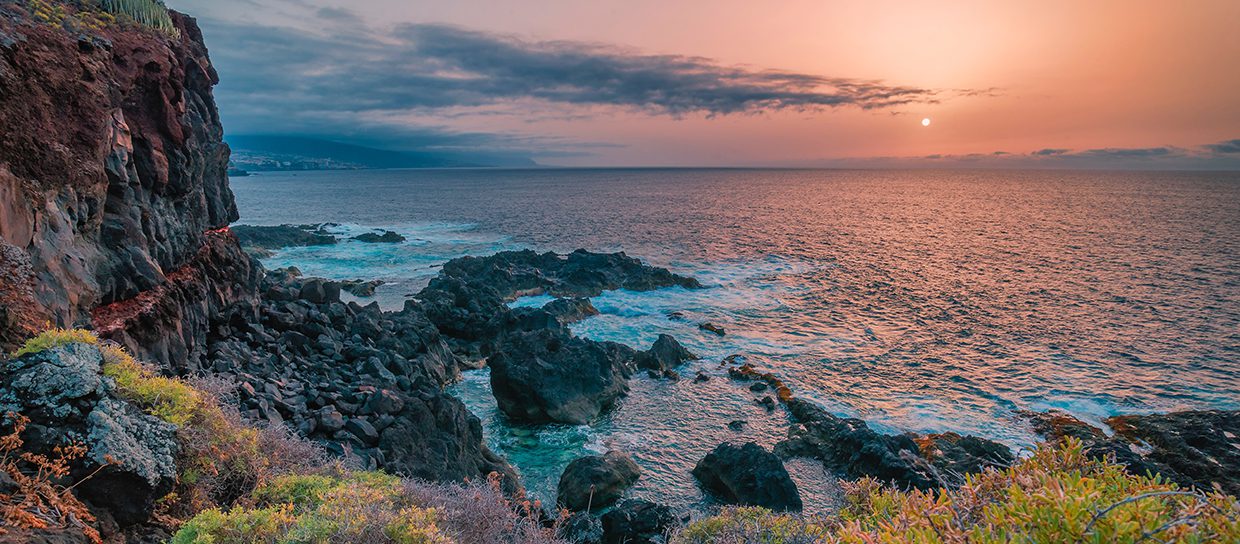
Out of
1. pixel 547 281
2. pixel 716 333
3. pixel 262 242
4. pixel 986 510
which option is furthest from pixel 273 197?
pixel 986 510

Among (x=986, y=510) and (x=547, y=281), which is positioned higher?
(x=986, y=510)

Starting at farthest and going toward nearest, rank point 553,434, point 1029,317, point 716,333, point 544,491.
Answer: point 1029,317, point 716,333, point 553,434, point 544,491

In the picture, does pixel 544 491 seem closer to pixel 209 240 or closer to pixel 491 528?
pixel 491 528

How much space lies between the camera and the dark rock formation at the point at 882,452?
17.9 metres

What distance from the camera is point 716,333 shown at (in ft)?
110

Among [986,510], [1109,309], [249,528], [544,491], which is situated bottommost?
[544,491]

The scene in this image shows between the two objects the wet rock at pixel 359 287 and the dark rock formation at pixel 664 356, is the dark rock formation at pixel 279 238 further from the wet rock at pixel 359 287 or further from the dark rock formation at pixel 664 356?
the dark rock formation at pixel 664 356

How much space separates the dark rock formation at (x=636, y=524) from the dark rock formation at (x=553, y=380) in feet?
27.5

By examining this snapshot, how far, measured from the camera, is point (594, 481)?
16.9m

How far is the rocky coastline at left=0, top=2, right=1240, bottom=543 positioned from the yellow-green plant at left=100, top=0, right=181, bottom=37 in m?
0.44

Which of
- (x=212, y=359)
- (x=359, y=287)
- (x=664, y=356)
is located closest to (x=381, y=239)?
(x=359, y=287)

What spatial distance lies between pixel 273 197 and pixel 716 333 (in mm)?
145975

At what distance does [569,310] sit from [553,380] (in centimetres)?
1263

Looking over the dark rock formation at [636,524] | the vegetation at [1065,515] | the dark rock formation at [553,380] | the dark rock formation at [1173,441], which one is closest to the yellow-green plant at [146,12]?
the dark rock formation at [553,380]
